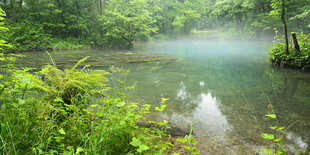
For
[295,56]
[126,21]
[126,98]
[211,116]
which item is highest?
[126,21]

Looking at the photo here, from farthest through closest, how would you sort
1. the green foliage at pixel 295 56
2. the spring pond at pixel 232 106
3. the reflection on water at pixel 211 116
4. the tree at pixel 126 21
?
the tree at pixel 126 21, the green foliage at pixel 295 56, the reflection on water at pixel 211 116, the spring pond at pixel 232 106

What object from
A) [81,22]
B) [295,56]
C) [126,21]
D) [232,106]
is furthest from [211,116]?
[81,22]

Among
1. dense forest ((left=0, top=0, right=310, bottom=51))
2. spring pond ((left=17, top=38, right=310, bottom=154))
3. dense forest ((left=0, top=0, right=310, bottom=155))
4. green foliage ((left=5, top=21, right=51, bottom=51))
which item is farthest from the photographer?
dense forest ((left=0, top=0, right=310, bottom=51))

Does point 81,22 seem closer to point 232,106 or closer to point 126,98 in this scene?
point 232,106

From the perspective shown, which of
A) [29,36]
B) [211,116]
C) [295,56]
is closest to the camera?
[211,116]

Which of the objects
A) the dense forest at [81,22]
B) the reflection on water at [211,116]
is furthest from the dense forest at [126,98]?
the dense forest at [81,22]

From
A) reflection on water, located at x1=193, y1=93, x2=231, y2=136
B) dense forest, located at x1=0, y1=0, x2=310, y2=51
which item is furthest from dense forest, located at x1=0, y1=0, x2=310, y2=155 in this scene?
dense forest, located at x1=0, y1=0, x2=310, y2=51

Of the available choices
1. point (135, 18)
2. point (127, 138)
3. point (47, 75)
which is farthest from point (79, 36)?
point (127, 138)

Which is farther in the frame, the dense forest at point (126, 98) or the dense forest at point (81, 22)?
the dense forest at point (81, 22)

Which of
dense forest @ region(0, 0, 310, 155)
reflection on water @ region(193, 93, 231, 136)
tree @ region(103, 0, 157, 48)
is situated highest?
tree @ region(103, 0, 157, 48)

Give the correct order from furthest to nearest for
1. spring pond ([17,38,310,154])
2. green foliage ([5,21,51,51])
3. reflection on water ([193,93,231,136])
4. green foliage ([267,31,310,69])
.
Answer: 1. green foliage ([5,21,51,51])
2. green foliage ([267,31,310,69])
3. reflection on water ([193,93,231,136])
4. spring pond ([17,38,310,154])

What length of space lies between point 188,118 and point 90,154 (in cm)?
240

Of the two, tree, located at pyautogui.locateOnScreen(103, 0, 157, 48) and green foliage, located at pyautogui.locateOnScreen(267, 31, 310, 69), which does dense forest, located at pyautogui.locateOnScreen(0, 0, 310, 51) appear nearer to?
tree, located at pyautogui.locateOnScreen(103, 0, 157, 48)

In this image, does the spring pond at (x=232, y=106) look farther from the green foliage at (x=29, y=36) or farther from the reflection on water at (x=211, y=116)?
the green foliage at (x=29, y=36)
